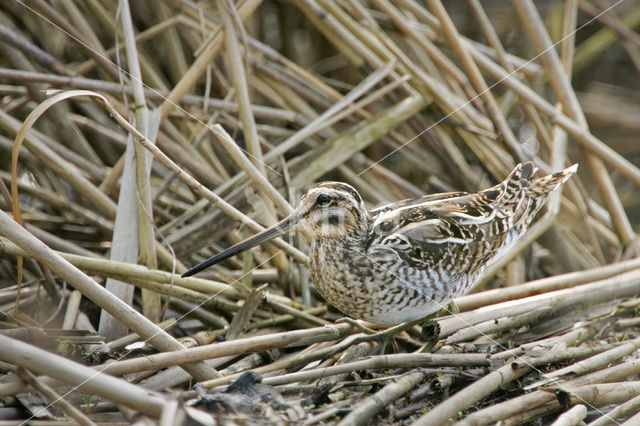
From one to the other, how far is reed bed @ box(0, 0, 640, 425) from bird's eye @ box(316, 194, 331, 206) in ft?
0.58

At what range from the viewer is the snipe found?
9.05 ft

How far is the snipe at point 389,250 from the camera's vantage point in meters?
2.76

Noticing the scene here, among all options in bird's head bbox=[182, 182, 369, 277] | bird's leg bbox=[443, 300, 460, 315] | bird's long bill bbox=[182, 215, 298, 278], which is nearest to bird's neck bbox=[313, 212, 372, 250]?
bird's head bbox=[182, 182, 369, 277]

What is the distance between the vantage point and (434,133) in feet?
13.7

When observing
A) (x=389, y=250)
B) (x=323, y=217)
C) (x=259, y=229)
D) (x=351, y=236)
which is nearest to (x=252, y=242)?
(x=259, y=229)

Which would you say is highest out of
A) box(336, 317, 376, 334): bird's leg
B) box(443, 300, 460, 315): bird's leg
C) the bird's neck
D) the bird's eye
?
the bird's eye

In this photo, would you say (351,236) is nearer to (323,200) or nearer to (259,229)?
(323,200)

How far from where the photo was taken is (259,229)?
2760 millimetres

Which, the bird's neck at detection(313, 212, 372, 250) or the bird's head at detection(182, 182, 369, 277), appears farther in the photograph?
the bird's neck at detection(313, 212, 372, 250)

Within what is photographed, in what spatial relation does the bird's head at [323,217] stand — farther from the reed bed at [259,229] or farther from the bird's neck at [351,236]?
the reed bed at [259,229]

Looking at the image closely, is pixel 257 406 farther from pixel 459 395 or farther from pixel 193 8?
pixel 193 8

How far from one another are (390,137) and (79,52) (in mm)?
1946

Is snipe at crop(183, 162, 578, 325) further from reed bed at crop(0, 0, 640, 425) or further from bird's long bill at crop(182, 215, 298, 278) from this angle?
reed bed at crop(0, 0, 640, 425)

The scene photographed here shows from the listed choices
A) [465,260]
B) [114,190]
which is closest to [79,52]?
[114,190]
